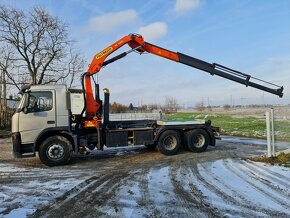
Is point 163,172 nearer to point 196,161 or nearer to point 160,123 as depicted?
point 196,161

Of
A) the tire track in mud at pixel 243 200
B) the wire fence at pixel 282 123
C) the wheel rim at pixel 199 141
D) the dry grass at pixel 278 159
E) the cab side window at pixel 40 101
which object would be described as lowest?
the tire track in mud at pixel 243 200

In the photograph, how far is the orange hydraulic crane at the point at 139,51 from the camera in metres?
12.2

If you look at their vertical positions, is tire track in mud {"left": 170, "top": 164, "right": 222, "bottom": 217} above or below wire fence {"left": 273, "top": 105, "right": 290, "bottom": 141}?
below

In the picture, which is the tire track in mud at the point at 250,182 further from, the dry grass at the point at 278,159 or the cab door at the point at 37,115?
the cab door at the point at 37,115

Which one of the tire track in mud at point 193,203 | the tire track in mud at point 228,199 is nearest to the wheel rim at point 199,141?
the tire track in mud at point 228,199

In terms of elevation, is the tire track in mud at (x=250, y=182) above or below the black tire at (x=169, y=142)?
below

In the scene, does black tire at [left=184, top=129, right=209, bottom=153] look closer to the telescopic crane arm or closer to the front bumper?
the telescopic crane arm

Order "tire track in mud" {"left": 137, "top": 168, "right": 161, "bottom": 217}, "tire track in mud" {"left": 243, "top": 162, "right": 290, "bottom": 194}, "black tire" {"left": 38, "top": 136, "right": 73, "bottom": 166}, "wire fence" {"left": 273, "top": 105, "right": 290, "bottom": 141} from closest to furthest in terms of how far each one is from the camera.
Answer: "tire track in mud" {"left": 137, "top": 168, "right": 161, "bottom": 217}, "tire track in mud" {"left": 243, "top": 162, "right": 290, "bottom": 194}, "black tire" {"left": 38, "top": 136, "right": 73, "bottom": 166}, "wire fence" {"left": 273, "top": 105, "right": 290, "bottom": 141}

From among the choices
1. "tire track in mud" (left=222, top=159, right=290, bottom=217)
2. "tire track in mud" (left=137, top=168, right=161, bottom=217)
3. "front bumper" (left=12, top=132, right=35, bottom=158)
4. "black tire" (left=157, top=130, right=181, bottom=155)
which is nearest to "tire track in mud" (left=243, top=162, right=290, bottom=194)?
"tire track in mud" (left=222, top=159, right=290, bottom=217)

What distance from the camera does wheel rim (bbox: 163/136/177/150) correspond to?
12.9m

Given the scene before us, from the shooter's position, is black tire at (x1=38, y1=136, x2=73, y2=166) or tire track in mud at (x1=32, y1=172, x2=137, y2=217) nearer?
tire track in mud at (x1=32, y1=172, x2=137, y2=217)

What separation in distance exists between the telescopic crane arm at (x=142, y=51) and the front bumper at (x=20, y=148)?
249 cm

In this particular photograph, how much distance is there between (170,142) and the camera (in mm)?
13047

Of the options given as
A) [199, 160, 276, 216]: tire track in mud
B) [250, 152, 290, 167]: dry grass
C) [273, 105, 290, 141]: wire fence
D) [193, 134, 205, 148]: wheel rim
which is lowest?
[199, 160, 276, 216]: tire track in mud
